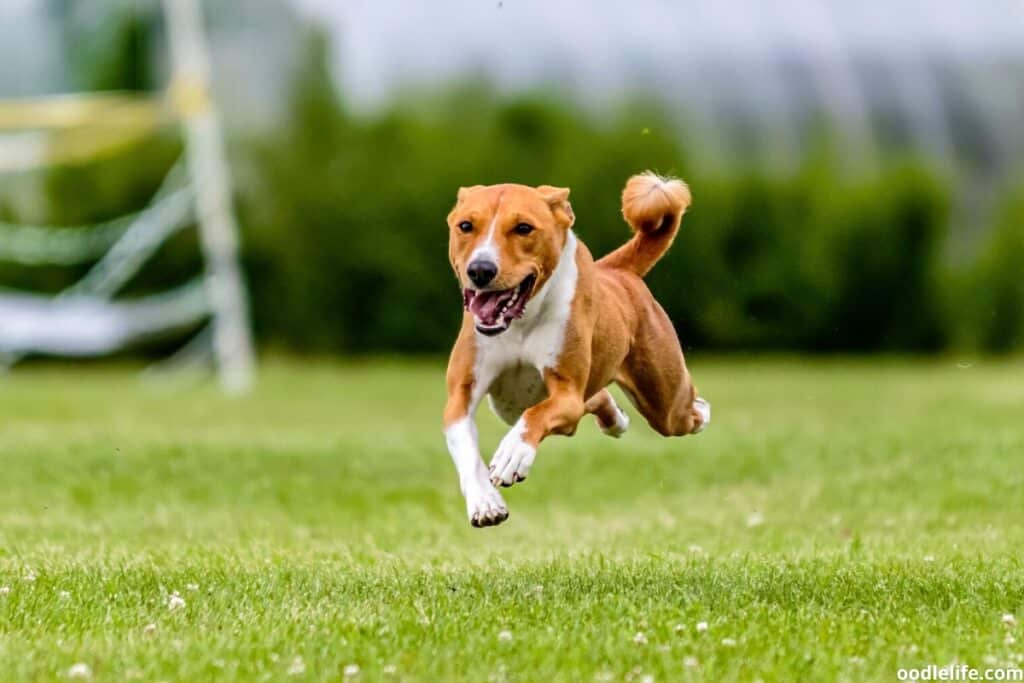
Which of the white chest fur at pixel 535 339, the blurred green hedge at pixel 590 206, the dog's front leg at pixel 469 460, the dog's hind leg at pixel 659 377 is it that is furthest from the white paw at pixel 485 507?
the blurred green hedge at pixel 590 206

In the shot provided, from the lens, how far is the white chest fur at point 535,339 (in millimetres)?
5438

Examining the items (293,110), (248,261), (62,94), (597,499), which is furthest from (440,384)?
(62,94)

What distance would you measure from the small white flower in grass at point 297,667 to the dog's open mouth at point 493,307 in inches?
43.5

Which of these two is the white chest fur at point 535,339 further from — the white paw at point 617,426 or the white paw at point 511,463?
the white paw at point 617,426

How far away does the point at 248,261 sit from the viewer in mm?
25234

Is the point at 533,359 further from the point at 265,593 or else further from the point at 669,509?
the point at 669,509

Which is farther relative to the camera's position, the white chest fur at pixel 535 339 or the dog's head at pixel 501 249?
the white chest fur at pixel 535 339

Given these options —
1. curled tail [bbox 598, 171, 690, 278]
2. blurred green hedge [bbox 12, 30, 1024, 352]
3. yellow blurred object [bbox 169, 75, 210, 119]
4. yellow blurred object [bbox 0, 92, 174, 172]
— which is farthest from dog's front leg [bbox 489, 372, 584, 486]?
blurred green hedge [bbox 12, 30, 1024, 352]

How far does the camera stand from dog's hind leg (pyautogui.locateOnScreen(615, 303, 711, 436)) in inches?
238

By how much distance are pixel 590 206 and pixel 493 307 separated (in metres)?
18.1

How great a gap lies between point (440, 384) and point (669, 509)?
446 inches

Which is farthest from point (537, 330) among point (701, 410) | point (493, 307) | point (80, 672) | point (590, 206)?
point (590, 206)

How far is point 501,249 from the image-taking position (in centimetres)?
518

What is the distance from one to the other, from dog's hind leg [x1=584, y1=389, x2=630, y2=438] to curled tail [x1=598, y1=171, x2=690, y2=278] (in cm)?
46
